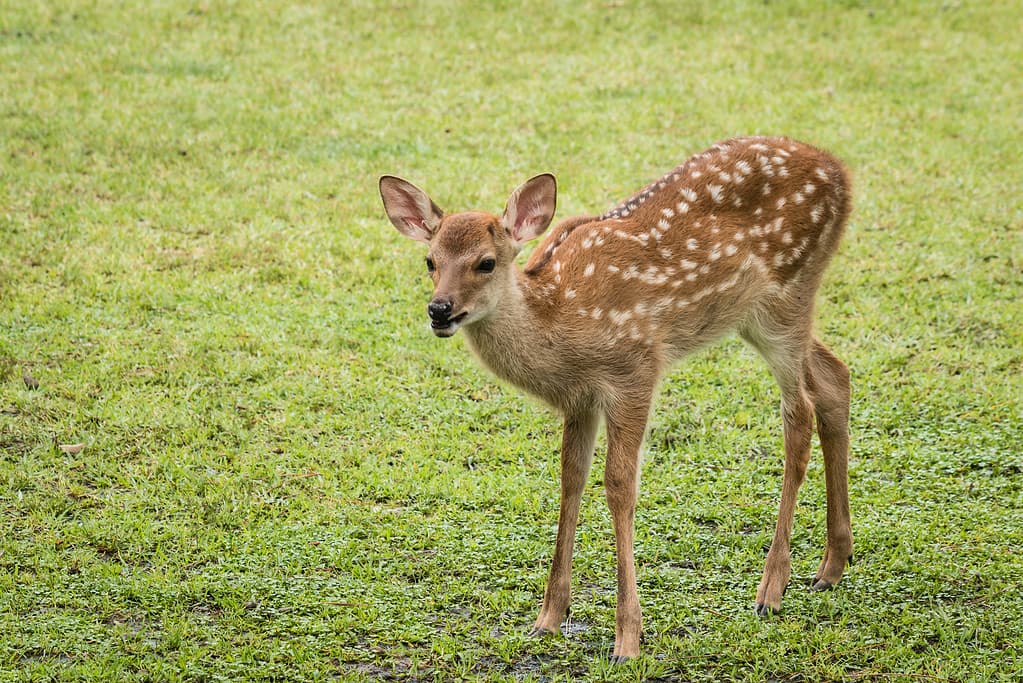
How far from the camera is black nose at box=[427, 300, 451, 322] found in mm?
4762

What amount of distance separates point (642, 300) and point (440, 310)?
3.15 feet

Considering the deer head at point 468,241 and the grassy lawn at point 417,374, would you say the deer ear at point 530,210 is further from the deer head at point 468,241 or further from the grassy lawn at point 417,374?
the grassy lawn at point 417,374

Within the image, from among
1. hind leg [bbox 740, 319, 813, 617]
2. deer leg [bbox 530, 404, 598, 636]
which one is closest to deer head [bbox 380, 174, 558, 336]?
deer leg [bbox 530, 404, 598, 636]

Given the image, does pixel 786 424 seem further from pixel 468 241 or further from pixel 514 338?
pixel 468 241

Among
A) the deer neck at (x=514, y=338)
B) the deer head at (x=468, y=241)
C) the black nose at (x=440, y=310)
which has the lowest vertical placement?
the deer neck at (x=514, y=338)

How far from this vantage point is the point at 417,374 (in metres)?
7.41

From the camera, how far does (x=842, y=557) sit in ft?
18.3

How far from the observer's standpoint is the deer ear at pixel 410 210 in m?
5.19

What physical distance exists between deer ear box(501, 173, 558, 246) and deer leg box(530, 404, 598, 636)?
0.79 metres

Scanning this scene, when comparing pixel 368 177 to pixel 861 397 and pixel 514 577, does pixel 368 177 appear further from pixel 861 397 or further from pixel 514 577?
pixel 514 577

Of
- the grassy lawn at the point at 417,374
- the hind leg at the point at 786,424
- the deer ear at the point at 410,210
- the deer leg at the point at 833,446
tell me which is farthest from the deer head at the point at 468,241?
the deer leg at the point at 833,446

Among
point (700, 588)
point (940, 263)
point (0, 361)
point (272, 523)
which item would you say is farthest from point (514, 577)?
point (940, 263)

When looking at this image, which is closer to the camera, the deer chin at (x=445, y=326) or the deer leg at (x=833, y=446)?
the deer chin at (x=445, y=326)

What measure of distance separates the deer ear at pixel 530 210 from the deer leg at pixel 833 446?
1436mm
